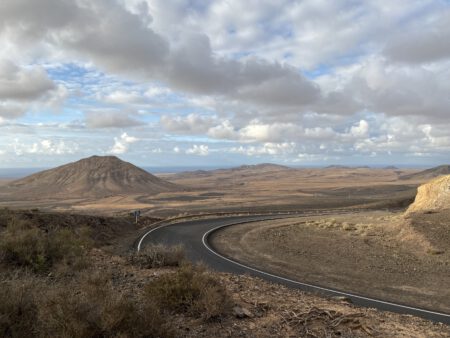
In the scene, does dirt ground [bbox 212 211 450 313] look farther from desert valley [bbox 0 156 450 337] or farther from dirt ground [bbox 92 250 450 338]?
dirt ground [bbox 92 250 450 338]

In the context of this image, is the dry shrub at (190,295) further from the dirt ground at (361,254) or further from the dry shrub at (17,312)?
the dirt ground at (361,254)

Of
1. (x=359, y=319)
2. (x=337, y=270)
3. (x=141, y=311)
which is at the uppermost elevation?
(x=141, y=311)

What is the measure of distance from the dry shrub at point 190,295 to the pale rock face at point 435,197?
1283 inches

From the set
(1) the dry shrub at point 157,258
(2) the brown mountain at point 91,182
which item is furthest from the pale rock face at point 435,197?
(2) the brown mountain at point 91,182

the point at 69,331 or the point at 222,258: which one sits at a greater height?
the point at 69,331

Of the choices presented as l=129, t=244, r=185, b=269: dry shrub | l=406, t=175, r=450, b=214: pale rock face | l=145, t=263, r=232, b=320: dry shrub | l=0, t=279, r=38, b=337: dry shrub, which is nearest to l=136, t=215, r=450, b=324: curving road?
l=129, t=244, r=185, b=269: dry shrub

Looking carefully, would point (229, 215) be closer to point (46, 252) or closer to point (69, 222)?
point (69, 222)

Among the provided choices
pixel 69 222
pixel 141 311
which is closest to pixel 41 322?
pixel 141 311

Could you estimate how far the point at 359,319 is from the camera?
8.47m

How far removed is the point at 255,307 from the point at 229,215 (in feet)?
127

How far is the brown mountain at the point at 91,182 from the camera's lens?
139125 mm

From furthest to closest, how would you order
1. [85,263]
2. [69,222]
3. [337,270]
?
[69,222] < [337,270] < [85,263]

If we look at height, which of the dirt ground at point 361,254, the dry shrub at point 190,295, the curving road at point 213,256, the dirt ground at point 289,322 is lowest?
the dirt ground at point 361,254

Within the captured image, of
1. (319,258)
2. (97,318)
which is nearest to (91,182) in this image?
(319,258)
